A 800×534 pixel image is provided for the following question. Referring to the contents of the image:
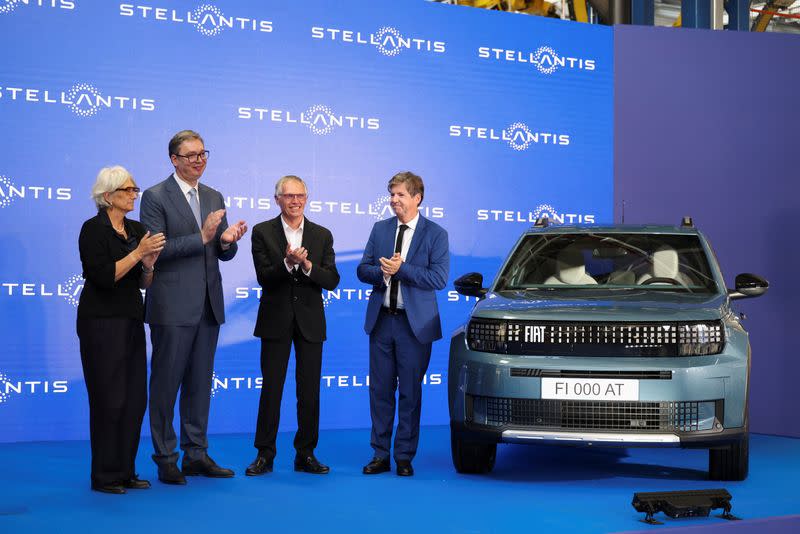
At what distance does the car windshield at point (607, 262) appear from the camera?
615 cm

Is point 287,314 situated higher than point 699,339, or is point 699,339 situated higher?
point 287,314

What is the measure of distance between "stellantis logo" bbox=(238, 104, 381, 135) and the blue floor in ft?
9.16

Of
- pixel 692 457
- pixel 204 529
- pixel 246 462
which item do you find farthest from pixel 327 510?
pixel 692 457

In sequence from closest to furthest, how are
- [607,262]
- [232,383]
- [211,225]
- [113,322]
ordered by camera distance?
1. [113,322]
2. [211,225]
3. [607,262]
4. [232,383]

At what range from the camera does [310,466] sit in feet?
19.7

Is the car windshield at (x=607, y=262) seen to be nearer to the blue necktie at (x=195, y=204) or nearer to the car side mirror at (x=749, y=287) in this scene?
the car side mirror at (x=749, y=287)

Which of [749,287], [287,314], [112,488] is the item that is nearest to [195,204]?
[287,314]

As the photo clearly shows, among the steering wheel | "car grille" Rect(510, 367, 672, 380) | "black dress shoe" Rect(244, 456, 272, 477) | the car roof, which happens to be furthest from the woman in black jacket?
the steering wheel

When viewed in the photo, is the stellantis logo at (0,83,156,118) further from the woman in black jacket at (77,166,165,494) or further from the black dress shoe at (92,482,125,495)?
the black dress shoe at (92,482,125,495)

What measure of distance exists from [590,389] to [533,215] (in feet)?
13.8

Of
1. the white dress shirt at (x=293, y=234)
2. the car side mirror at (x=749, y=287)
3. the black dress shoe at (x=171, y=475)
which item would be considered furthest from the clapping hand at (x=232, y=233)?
the car side mirror at (x=749, y=287)

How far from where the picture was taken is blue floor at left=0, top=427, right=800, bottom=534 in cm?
452

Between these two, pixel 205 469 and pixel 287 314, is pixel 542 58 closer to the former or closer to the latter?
pixel 287 314

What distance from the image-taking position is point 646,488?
218 inches
